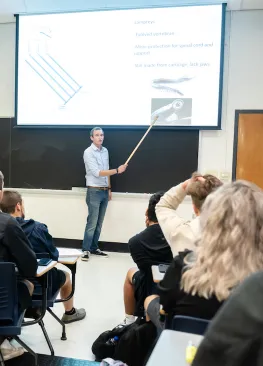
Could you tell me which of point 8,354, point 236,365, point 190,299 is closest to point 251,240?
point 190,299

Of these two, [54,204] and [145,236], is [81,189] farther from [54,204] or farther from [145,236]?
[145,236]

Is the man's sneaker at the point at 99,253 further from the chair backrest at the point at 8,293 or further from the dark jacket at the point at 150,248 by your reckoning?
the chair backrest at the point at 8,293

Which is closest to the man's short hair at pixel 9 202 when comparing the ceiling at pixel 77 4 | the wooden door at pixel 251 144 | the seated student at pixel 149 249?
the seated student at pixel 149 249

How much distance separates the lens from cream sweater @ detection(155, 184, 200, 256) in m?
1.83

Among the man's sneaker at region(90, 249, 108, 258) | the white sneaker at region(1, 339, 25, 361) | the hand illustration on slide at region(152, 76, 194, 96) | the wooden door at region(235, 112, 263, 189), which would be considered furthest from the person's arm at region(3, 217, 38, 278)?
the wooden door at region(235, 112, 263, 189)

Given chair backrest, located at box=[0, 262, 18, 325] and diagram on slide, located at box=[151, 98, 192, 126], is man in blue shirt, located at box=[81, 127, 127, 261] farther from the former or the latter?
chair backrest, located at box=[0, 262, 18, 325]

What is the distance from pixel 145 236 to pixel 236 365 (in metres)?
1.72

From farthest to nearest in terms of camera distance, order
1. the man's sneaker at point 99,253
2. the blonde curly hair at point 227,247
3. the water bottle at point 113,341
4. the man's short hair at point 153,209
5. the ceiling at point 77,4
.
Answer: the man's sneaker at point 99,253 → the ceiling at point 77,4 → the man's short hair at point 153,209 → the water bottle at point 113,341 → the blonde curly hair at point 227,247

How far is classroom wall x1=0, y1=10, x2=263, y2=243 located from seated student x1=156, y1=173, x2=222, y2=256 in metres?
2.63

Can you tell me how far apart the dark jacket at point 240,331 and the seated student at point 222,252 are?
0.70 metres

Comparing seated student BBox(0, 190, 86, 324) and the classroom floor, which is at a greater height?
seated student BBox(0, 190, 86, 324)

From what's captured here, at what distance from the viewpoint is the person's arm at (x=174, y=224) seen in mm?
1828

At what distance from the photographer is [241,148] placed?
14.7 ft

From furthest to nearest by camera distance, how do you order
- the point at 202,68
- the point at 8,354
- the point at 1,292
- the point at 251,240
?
the point at 202,68 < the point at 8,354 < the point at 1,292 < the point at 251,240
